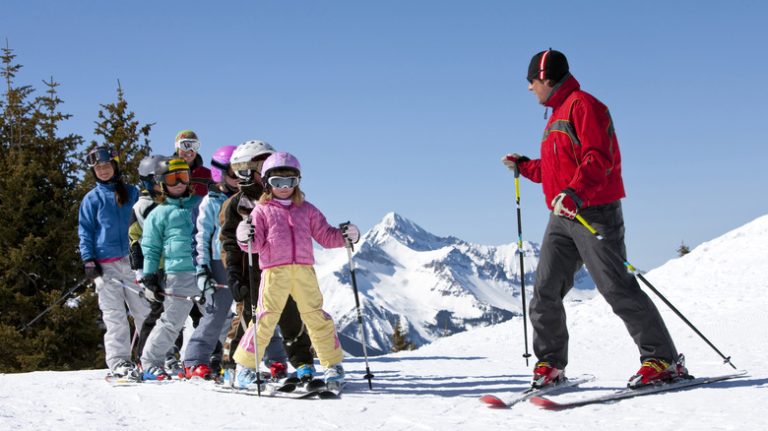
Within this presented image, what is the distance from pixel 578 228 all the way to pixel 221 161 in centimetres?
413

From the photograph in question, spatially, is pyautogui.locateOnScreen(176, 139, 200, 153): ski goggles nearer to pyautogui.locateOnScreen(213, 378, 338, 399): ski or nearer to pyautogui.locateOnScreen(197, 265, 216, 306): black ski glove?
pyautogui.locateOnScreen(197, 265, 216, 306): black ski glove

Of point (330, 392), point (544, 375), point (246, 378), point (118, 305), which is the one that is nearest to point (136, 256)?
point (118, 305)

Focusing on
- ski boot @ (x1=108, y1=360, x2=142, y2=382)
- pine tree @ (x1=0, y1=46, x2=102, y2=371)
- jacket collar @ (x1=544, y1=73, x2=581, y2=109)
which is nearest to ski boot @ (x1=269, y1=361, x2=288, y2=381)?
ski boot @ (x1=108, y1=360, x2=142, y2=382)

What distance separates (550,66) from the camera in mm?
5691

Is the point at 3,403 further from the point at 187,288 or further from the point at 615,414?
the point at 615,414

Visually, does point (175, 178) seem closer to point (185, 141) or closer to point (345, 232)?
point (185, 141)

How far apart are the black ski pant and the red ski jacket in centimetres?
21

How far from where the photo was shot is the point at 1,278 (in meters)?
18.0

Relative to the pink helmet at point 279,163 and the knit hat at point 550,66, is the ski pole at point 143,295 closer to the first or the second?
the pink helmet at point 279,163

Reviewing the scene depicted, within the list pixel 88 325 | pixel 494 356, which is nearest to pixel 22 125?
pixel 88 325

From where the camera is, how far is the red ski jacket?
527 centimetres

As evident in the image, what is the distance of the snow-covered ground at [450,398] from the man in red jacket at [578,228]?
0.37 metres

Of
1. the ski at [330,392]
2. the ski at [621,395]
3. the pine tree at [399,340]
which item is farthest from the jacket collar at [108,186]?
the pine tree at [399,340]

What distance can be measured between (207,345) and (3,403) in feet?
6.85
